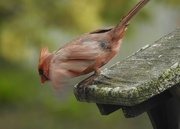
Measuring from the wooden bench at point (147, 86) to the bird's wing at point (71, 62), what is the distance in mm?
101

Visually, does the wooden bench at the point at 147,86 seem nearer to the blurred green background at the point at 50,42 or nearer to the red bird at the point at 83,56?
the red bird at the point at 83,56

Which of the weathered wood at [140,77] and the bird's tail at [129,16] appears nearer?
the weathered wood at [140,77]

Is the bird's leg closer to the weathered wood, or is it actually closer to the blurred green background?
the weathered wood

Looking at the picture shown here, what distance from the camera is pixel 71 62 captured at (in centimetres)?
311

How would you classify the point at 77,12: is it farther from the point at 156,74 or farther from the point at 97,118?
the point at 156,74

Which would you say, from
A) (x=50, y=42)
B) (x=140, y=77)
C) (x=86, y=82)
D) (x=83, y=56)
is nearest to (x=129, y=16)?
(x=83, y=56)

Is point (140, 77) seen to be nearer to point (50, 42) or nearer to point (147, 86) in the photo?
point (147, 86)

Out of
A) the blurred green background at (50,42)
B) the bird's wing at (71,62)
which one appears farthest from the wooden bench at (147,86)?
the blurred green background at (50,42)

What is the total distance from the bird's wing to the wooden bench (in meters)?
0.10

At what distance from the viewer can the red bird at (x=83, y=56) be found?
3.09 meters

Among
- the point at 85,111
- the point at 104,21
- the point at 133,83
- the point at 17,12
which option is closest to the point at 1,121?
the point at 85,111

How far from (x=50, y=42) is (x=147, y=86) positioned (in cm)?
490

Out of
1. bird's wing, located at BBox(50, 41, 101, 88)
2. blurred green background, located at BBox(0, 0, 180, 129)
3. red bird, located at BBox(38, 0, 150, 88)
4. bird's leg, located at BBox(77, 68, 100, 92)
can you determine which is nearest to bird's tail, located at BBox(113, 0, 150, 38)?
red bird, located at BBox(38, 0, 150, 88)

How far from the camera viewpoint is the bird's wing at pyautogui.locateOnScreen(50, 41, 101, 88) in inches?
120
